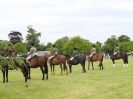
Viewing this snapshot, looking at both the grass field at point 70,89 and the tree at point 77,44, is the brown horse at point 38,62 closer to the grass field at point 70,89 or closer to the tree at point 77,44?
the grass field at point 70,89

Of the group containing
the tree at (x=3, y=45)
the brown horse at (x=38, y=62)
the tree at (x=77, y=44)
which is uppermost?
the tree at (x=77, y=44)

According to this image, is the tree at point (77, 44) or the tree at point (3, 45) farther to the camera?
the tree at point (77, 44)

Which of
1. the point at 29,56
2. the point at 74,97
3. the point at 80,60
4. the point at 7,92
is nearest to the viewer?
the point at 74,97

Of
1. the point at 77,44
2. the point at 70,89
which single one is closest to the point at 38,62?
the point at 70,89

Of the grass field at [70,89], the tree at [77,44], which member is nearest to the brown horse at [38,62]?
the grass field at [70,89]

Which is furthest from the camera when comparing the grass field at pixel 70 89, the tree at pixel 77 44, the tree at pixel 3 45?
the tree at pixel 77 44

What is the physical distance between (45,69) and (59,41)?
113 metres

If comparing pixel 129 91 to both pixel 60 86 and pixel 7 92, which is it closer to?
pixel 60 86

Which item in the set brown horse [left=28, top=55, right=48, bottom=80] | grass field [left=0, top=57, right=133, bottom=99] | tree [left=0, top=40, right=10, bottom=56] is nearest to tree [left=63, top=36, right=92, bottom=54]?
brown horse [left=28, top=55, right=48, bottom=80]

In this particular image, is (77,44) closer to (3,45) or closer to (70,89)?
(70,89)

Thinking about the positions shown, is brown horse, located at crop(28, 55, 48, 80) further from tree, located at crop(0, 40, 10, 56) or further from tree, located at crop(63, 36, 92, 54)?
tree, located at crop(63, 36, 92, 54)

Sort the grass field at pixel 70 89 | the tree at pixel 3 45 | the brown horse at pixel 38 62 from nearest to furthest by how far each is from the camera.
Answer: the tree at pixel 3 45, the grass field at pixel 70 89, the brown horse at pixel 38 62

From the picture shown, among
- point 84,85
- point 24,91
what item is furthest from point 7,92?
point 84,85

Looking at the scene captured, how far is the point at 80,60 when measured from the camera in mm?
38844
